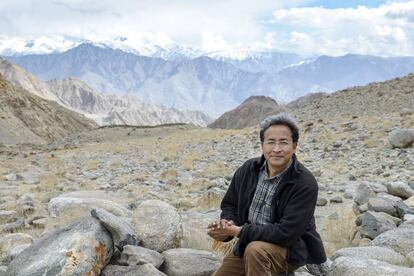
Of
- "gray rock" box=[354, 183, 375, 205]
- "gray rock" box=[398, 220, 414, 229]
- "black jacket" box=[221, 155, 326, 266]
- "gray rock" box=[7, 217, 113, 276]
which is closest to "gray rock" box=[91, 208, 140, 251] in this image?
"gray rock" box=[7, 217, 113, 276]

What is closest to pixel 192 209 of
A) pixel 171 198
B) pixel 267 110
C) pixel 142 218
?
pixel 171 198

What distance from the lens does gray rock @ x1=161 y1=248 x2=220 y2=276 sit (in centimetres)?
626

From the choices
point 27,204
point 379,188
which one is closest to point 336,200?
point 379,188

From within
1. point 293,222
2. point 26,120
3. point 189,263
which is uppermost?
point 293,222

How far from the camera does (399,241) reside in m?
6.75

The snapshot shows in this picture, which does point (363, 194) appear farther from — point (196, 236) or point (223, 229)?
point (223, 229)

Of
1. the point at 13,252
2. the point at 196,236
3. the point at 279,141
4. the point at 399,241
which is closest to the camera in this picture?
the point at 279,141

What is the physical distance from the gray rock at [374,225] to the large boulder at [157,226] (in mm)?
3033

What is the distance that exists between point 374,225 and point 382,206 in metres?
1.34

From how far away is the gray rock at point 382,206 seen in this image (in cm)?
905

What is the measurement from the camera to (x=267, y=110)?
345 ft

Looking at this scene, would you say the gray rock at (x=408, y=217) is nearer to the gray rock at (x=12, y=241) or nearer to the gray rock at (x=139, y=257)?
the gray rock at (x=139, y=257)

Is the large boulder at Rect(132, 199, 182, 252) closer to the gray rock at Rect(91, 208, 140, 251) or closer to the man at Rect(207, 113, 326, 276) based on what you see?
the gray rock at Rect(91, 208, 140, 251)

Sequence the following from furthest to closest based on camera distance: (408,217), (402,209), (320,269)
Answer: (402,209) → (408,217) → (320,269)
